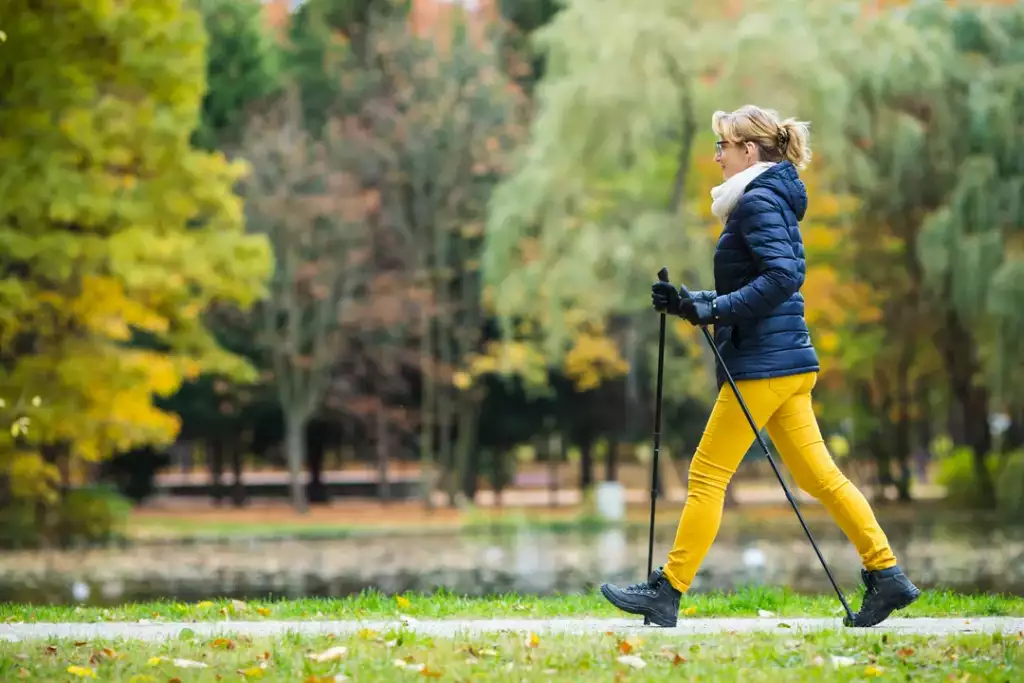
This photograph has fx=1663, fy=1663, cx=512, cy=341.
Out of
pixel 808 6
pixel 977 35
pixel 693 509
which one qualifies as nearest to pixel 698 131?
pixel 808 6

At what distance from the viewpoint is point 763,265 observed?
6418 mm

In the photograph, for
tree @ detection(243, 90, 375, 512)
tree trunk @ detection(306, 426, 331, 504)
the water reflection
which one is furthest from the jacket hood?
tree trunk @ detection(306, 426, 331, 504)

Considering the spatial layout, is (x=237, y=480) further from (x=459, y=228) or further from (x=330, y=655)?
(x=330, y=655)

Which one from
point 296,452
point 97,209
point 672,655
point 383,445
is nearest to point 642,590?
point 672,655

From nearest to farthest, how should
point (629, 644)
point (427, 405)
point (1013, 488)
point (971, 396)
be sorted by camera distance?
point (629, 644)
point (1013, 488)
point (971, 396)
point (427, 405)

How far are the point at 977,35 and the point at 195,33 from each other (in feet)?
46.5

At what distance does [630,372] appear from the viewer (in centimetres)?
3575

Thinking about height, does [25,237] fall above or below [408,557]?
above

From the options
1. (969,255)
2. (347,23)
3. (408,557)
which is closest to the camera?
(408,557)

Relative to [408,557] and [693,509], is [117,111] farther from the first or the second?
[693,509]

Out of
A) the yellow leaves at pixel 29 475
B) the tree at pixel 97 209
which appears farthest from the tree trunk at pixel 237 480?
the yellow leaves at pixel 29 475

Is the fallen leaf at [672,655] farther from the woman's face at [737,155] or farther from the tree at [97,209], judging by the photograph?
the tree at [97,209]

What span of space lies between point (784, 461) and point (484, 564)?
610 inches

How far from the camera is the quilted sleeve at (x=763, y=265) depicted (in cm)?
638
